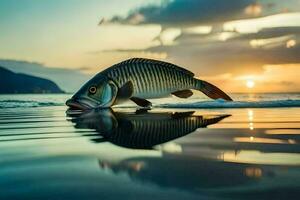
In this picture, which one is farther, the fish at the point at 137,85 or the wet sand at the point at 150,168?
the fish at the point at 137,85

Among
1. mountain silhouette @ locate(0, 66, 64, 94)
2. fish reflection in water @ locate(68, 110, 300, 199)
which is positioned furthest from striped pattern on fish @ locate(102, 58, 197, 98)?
mountain silhouette @ locate(0, 66, 64, 94)

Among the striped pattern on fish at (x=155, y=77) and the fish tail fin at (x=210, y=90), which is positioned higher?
the striped pattern on fish at (x=155, y=77)

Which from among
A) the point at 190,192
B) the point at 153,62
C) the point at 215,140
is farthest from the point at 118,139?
the point at 153,62

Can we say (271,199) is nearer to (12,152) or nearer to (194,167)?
(194,167)

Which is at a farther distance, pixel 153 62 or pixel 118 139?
pixel 153 62

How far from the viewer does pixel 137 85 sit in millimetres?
8430

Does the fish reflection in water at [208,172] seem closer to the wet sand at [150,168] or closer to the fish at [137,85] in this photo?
the wet sand at [150,168]

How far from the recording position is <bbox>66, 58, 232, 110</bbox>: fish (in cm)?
807

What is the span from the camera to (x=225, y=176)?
1941 mm

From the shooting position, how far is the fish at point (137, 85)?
318 inches

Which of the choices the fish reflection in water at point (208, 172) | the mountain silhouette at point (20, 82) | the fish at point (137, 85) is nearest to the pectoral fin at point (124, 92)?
the fish at point (137, 85)

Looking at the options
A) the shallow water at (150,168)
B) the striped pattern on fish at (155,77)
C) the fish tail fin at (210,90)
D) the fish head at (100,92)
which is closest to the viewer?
the shallow water at (150,168)

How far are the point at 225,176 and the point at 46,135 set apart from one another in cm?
253

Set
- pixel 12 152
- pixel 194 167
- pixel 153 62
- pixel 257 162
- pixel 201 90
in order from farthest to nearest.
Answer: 1. pixel 153 62
2. pixel 201 90
3. pixel 12 152
4. pixel 257 162
5. pixel 194 167
